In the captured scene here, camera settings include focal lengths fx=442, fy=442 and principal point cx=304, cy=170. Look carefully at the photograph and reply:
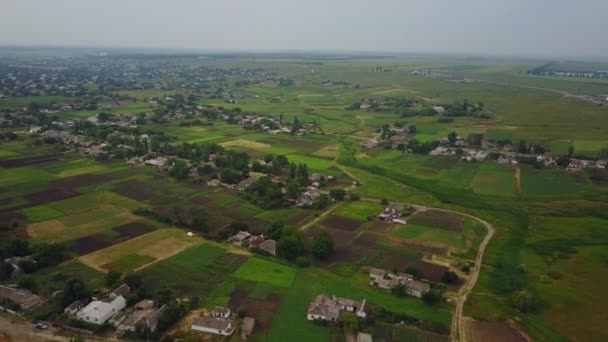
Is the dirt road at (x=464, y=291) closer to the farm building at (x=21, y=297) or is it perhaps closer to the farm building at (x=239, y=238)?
the farm building at (x=239, y=238)

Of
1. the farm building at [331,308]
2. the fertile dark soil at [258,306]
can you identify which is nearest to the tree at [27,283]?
the fertile dark soil at [258,306]

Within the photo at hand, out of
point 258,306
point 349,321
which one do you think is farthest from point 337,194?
point 349,321

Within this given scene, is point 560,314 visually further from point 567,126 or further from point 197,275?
point 567,126

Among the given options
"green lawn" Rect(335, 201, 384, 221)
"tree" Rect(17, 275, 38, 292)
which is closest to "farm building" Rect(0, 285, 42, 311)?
"tree" Rect(17, 275, 38, 292)

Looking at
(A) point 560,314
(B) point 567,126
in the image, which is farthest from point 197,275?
(B) point 567,126

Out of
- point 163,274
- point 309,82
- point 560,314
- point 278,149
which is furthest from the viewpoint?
point 309,82

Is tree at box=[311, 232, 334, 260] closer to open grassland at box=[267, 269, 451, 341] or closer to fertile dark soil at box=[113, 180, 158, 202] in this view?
open grassland at box=[267, 269, 451, 341]

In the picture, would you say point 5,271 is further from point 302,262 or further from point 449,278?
point 449,278
